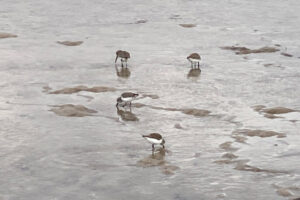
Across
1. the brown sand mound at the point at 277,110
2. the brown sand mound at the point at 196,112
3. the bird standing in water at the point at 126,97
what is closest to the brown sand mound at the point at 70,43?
the bird standing in water at the point at 126,97

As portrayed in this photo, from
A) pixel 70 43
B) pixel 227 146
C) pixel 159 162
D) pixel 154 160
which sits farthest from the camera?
pixel 70 43

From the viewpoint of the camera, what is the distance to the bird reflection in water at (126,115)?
982 inches

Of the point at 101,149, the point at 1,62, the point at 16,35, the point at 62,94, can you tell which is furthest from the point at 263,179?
the point at 16,35

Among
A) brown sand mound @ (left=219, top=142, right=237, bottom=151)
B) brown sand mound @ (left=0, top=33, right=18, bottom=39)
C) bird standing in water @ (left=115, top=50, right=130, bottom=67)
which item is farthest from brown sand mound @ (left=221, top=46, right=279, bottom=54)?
brown sand mound @ (left=219, top=142, right=237, bottom=151)

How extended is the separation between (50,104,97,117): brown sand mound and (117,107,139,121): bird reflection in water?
972 millimetres

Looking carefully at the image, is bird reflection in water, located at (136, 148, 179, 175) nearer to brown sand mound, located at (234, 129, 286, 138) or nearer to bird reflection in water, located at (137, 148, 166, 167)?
bird reflection in water, located at (137, 148, 166, 167)

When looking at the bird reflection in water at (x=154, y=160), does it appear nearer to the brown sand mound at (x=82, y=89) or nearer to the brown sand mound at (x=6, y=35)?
the brown sand mound at (x=82, y=89)

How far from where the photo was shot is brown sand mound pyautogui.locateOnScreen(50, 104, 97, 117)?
25.2 m

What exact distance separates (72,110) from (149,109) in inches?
113

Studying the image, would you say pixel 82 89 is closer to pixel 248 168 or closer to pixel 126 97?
pixel 126 97

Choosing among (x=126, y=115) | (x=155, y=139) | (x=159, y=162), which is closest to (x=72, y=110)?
(x=126, y=115)

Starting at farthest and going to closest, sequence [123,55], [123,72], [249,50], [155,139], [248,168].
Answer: [249,50] → [123,55] → [123,72] → [155,139] → [248,168]

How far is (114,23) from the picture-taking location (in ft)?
140

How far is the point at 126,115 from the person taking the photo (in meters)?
25.3
